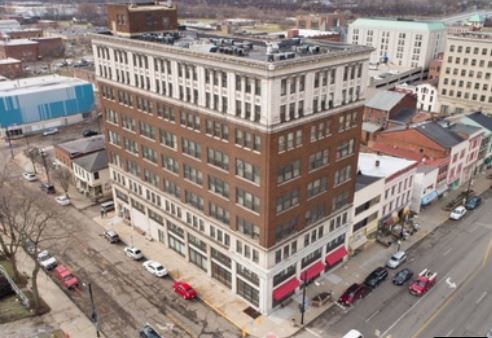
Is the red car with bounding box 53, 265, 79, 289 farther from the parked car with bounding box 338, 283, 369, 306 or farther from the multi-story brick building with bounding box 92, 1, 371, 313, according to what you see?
the parked car with bounding box 338, 283, 369, 306

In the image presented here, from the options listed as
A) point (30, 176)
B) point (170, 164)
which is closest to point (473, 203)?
point (170, 164)

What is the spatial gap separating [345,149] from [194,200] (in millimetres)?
21300

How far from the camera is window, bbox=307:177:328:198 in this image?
5306 centimetres

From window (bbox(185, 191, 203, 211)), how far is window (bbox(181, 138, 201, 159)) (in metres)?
5.84

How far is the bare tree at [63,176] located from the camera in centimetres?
8562

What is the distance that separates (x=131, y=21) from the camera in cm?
6544

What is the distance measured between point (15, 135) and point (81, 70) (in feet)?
148

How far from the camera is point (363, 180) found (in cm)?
6525

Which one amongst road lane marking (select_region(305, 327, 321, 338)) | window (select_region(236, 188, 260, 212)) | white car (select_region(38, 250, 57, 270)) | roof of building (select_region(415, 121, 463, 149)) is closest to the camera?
window (select_region(236, 188, 260, 212))

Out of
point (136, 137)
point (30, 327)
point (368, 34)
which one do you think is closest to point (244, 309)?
point (30, 327)

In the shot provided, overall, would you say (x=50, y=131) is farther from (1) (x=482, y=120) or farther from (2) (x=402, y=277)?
(1) (x=482, y=120)

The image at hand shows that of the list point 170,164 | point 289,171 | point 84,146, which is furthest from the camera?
point 84,146

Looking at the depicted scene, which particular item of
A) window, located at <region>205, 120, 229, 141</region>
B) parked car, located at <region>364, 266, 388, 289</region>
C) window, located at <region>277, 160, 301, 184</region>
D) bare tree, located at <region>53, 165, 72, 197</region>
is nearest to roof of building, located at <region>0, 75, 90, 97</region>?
bare tree, located at <region>53, 165, 72, 197</region>

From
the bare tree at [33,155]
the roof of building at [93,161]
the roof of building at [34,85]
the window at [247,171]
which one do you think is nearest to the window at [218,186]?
the window at [247,171]
